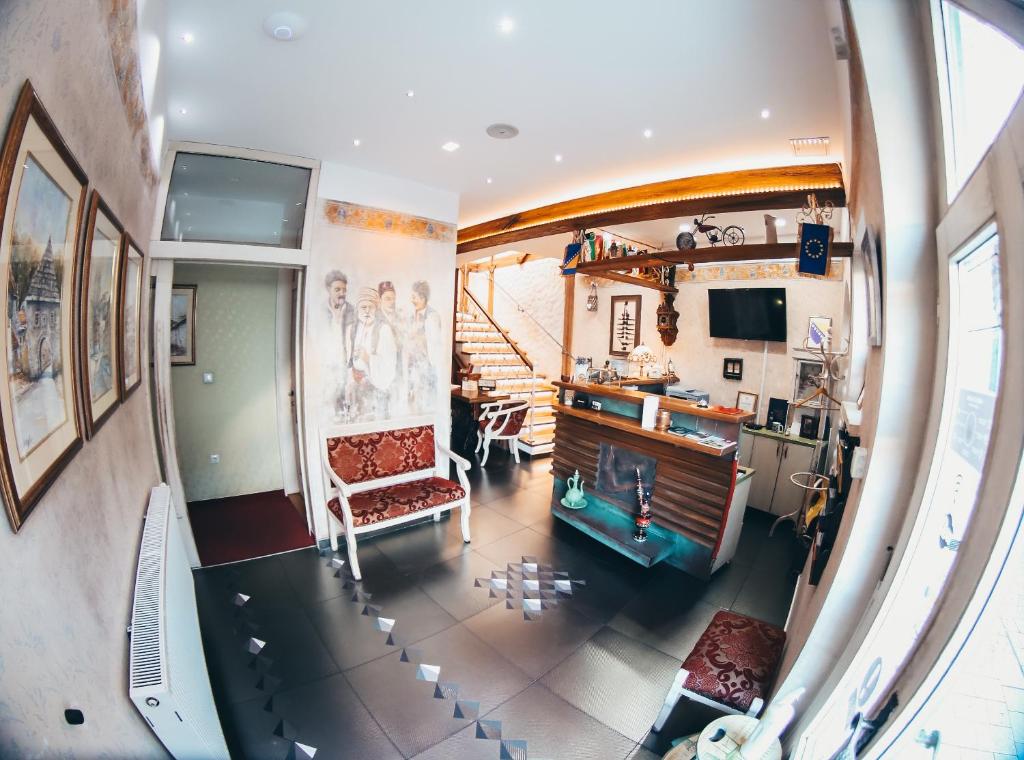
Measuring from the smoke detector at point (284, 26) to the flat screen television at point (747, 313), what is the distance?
5.64 meters

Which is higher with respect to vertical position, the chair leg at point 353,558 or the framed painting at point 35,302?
the framed painting at point 35,302

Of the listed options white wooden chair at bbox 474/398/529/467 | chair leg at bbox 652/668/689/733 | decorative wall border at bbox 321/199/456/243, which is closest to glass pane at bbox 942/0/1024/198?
chair leg at bbox 652/668/689/733

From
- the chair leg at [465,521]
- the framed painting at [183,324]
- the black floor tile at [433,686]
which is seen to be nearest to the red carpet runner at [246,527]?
the chair leg at [465,521]

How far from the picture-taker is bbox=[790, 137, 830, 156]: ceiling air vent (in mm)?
2766

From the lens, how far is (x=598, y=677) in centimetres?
250

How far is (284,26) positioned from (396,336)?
8.36ft

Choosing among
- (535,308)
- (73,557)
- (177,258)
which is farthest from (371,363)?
(535,308)

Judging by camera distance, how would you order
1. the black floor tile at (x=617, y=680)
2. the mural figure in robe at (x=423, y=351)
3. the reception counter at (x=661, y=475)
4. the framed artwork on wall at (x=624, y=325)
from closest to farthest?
1. the black floor tile at (x=617, y=680)
2. the reception counter at (x=661, y=475)
3. the mural figure in robe at (x=423, y=351)
4. the framed artwork on wall at (x=624, y=325)

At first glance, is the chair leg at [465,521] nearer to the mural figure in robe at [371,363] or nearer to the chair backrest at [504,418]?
the mural figure in robe at [371,363]

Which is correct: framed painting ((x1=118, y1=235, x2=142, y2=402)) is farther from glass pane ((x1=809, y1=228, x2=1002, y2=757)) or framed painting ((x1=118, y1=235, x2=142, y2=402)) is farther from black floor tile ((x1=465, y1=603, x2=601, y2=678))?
glass pane ((x1=809, y1=228, x2=1002, y2=757))

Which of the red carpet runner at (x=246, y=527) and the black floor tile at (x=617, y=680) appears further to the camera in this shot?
the red carpet runner at (x=246, y=527)

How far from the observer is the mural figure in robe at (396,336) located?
404 cm

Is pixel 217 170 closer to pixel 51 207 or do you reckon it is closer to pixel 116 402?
pixel 116 402

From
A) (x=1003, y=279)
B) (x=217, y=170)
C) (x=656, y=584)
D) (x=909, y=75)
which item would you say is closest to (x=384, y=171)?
(x=217, y=170)
